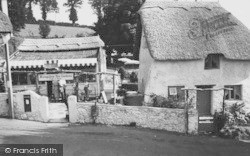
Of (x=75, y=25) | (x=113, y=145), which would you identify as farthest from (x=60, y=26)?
(x=113, y=145)

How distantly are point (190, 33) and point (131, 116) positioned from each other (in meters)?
7.84

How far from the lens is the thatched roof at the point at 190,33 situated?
17719 millimetres

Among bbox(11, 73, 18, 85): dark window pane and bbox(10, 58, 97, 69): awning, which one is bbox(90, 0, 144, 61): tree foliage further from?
bbox(11, 73, 18, 85): dark window pane

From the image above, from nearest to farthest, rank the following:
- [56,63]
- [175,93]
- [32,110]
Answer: [32,110] → [175,93] → [56,63]

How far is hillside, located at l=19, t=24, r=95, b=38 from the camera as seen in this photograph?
44050 mm

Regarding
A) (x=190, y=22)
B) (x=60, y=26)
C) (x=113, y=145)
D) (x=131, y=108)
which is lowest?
(x=113, y=145)

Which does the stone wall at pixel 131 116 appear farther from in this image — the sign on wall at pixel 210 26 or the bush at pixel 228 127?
the sign on wall at pixel 210 26

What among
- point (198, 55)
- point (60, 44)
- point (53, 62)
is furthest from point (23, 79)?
point (198, 55)

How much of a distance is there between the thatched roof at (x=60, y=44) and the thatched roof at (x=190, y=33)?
7.94 m

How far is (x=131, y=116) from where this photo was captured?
1470cm

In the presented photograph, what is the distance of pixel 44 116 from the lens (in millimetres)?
14469

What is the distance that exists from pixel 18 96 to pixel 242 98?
592 inches

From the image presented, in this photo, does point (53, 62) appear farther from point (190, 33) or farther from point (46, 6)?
point (46, 6)

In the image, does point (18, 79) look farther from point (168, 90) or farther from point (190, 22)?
point (190, 22)
